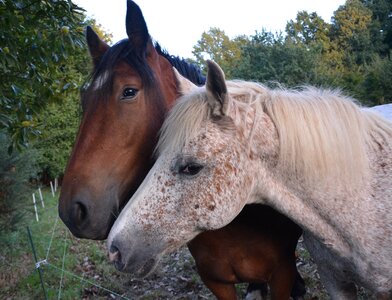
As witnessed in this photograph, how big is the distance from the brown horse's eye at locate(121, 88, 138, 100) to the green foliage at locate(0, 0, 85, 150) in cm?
142

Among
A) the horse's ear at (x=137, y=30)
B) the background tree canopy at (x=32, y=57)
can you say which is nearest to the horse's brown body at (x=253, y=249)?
the horse's ear at (x=137, y=30)

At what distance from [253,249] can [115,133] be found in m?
1.25

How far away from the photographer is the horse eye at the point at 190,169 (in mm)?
2025

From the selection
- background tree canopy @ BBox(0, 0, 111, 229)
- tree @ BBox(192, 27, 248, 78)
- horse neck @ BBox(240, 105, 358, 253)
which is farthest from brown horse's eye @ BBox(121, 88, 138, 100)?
tree @ BBox(192, 27, 248, 78)

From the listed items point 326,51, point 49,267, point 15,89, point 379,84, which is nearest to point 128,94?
point 15,89

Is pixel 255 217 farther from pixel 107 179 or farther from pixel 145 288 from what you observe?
pixel 145 288

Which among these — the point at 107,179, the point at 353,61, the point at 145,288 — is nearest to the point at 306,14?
the point at 353,61

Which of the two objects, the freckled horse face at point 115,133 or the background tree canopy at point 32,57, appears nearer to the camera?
the freckled horse face at point 115,133

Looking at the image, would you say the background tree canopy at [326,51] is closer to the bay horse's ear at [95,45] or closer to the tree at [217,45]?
the tree at [217,45]

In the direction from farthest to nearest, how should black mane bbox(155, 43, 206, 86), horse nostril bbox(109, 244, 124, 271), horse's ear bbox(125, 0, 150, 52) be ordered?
black mane bbox(155, 43, 206, 86), horse's ear bbox(125, 0, 150, 52), horse nostril bbox(109, 244, 124, 271)

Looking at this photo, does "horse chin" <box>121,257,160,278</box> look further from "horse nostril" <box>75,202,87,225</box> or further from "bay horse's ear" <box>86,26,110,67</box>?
"bay horse's ear" <box>86,26,110,67</box>

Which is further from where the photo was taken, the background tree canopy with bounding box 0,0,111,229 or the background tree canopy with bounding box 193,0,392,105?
the background tree canopy with bounding box 193,0,392,105

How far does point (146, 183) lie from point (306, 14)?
31.4 meters

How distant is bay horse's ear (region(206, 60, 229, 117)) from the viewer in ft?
6.59
